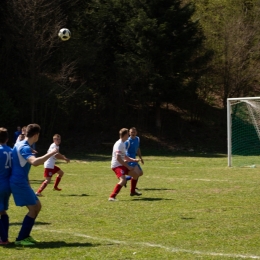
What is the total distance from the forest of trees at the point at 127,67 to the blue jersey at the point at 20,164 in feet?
84.0

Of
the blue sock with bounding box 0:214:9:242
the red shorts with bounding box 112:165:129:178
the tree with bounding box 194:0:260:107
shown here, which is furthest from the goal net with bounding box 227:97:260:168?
the blue sock with bounding box 0:214:9:242

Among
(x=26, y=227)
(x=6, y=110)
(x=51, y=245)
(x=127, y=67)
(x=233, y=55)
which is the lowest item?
(x=51, y=245)

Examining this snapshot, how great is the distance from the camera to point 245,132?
28.6 metres

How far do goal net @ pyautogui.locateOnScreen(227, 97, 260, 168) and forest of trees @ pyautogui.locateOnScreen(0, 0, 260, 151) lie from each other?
32.5 ft

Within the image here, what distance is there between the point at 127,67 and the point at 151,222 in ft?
94.6

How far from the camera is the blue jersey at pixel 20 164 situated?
28.4 feet

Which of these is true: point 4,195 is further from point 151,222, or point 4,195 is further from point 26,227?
point 151,222

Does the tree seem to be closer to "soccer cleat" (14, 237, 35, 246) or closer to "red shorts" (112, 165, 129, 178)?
"red shorts" (112, 165, 129, 178)

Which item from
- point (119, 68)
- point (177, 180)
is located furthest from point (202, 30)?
point (177, 180)

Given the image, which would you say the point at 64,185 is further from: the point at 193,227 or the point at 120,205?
the point at 193,227

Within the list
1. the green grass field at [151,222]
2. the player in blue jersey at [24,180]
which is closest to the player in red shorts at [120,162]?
the green grass field at [151,222]

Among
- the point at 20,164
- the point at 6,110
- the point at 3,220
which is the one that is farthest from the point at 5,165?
the point at 6,110

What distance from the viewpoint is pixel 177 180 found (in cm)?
1897

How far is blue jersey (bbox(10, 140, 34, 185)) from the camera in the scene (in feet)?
28.4
